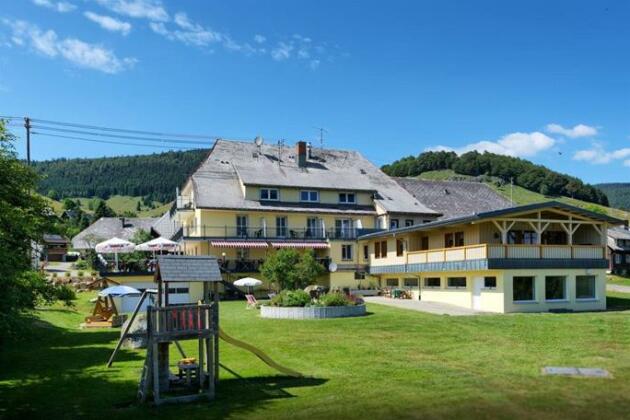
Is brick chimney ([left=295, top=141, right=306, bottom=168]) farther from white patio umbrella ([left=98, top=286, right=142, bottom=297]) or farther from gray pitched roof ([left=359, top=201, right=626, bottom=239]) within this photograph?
white patio umbrella ([left=98, top=286, right=142, bottom=297])

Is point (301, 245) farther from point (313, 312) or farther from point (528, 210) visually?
point (528, 210)

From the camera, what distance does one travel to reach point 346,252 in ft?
162

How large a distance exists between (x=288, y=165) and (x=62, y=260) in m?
68.1

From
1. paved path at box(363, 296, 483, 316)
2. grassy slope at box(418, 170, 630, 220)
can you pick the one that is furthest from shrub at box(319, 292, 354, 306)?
grassy slope at box(418, 170, 630, 220)

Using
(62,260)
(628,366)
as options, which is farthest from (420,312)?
(62,260)

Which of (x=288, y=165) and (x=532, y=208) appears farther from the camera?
(x=288, y=165)

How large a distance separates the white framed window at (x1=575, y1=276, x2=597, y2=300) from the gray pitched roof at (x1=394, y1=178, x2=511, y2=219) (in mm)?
24106

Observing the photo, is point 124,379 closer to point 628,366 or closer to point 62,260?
point 628,366

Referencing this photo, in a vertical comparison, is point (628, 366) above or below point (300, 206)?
below

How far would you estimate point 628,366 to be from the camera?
51.7 ft

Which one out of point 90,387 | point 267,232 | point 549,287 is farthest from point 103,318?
point 549,287

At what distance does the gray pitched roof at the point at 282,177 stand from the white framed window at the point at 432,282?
14174mm

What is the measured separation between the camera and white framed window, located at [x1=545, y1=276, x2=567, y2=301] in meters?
32.3

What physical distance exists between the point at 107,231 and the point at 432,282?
72.8 meters
